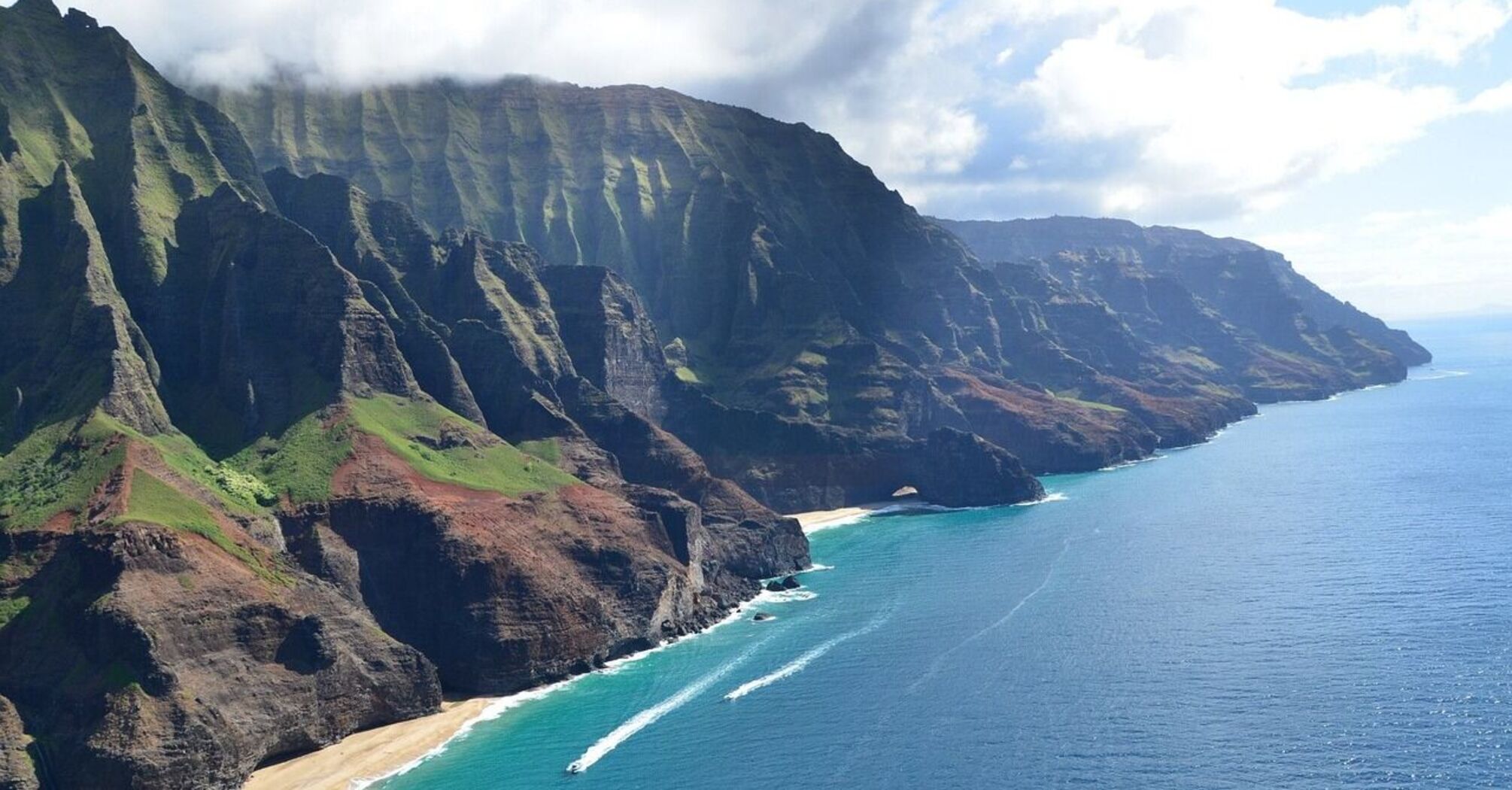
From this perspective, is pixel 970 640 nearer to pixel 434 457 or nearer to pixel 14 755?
pixel 434 457

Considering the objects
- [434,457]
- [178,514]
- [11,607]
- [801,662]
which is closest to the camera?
[11,607]

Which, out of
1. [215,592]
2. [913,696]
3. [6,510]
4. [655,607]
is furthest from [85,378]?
[913,696]

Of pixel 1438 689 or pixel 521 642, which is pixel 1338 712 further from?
pixel 521 642

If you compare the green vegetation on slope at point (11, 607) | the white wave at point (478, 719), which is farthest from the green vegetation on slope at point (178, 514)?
the white wave at point (478, 719)

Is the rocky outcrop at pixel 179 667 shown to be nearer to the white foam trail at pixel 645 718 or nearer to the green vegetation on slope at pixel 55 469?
the green vegetation on slope at pixel 55 469

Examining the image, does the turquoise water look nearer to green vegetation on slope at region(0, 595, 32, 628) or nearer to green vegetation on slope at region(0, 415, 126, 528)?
green vegetation on slope at region(0, 595, 32, 628)

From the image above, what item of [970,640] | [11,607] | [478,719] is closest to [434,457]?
[478,719]
